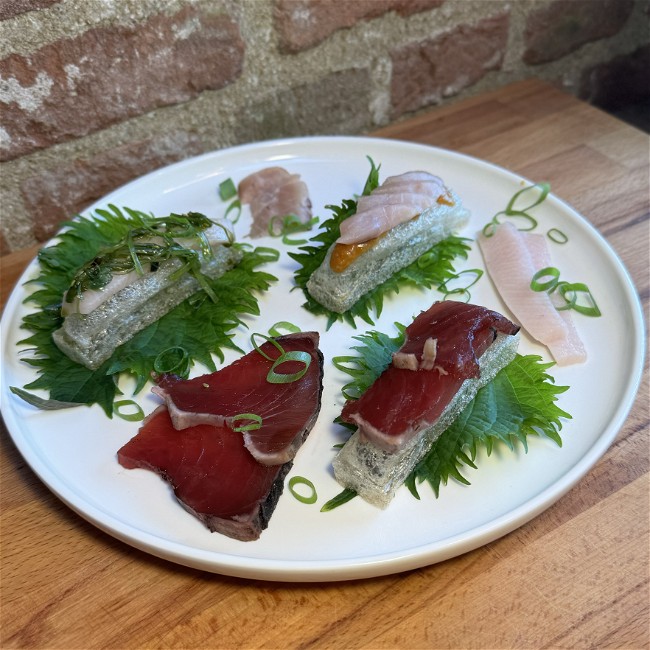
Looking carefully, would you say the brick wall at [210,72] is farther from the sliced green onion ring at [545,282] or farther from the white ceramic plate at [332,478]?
the sliced green onion ring at [545,282]

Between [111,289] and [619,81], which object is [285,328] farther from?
[619,81]

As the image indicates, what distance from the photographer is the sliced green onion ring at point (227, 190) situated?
2.57 meters

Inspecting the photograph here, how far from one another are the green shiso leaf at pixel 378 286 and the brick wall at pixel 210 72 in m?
0.76

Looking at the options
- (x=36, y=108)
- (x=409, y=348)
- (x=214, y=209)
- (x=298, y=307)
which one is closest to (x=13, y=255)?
(x=36, y=108)

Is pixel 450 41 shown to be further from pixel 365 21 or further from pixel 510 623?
pixel 510 623

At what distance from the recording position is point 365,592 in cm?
155

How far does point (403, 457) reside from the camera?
1.60 metres

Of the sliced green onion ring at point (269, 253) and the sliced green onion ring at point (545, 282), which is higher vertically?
the sliced green onion ring at point (269, 253)

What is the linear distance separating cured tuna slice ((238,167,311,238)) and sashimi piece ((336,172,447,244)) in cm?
29

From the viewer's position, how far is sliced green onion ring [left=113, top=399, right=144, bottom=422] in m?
1.83

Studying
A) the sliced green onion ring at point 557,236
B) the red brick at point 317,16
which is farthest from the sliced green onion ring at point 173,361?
the red brick at point 317,16

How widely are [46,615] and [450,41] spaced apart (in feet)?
9.31

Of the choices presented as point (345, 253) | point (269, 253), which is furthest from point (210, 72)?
point (345, 253)

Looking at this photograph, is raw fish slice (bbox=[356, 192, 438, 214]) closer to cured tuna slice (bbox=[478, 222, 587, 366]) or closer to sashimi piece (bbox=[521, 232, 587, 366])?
cured tuna slice (bbox=[478, 222, 587, 366])
